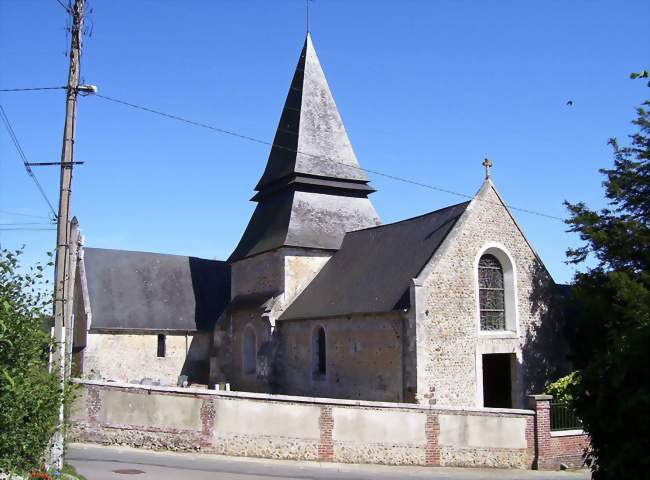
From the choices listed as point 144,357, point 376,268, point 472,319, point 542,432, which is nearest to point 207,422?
point 542,432

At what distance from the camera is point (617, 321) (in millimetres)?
16344

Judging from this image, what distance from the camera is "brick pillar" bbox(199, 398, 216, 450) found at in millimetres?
14047

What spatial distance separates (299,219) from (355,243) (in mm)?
2417

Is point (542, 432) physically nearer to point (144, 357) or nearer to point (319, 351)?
point (319, 351)

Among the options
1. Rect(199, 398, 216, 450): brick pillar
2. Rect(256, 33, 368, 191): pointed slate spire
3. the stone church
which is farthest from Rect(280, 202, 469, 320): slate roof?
Rect(199, 398, 216, 450): brick pillar

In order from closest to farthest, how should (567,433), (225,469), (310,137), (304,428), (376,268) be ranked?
(225,469)
(304,428)
(567,433)
(376,268)
(310,137)

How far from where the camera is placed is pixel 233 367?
26.1 meters

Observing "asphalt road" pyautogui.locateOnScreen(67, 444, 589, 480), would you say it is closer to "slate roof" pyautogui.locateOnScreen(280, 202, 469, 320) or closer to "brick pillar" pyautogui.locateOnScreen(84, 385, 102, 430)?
"brick pillar" pyautogui.locateOnScreen(84, 385, 102, 430)

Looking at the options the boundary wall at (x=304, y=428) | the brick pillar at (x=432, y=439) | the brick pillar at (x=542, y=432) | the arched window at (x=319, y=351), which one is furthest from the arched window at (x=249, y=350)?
the brick pillar at (x=542, y=432)

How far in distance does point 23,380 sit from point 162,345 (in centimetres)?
2081

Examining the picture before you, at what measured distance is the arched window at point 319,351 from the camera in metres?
21.2

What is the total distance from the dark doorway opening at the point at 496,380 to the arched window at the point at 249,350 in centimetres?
879

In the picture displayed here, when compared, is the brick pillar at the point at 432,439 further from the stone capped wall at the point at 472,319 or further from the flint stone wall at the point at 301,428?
the stone capped wall at the point at 472,319

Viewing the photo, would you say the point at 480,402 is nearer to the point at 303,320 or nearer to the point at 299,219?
the point at 303,320
